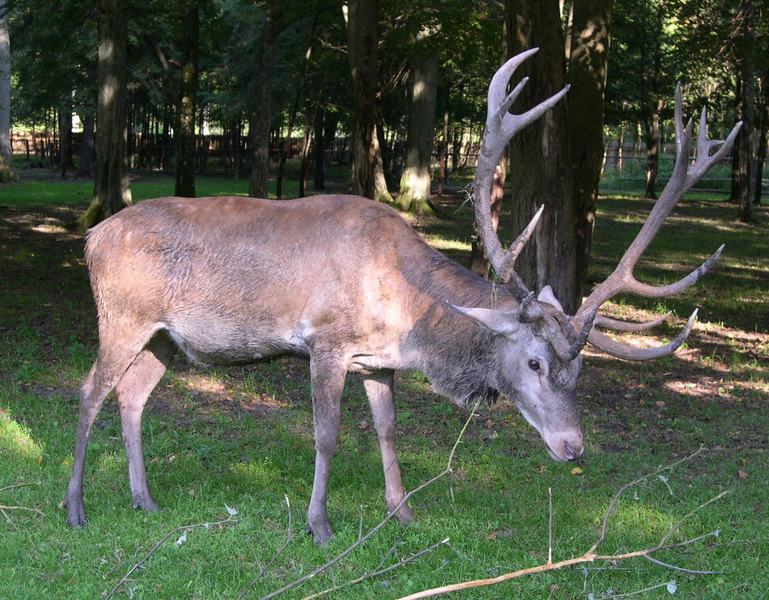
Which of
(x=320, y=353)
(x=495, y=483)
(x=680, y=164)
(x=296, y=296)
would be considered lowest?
(x=495, y=483)

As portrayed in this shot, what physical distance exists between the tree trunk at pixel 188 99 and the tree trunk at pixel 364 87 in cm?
607

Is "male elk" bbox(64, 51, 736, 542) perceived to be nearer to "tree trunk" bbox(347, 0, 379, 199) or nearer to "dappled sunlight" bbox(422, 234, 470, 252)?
"tree trunk" bbox(347, 0, 379, 199)

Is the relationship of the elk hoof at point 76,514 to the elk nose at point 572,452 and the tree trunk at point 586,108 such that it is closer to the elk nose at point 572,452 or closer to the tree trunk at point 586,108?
the elk nose at point 572,452

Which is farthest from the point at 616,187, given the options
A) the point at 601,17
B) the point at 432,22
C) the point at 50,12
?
the point at 601,17

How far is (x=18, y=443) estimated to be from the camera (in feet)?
22.1

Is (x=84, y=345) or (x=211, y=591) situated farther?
(x=84, y=345)

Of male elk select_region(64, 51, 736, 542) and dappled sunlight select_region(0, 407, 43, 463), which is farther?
dappled sunlight select_region(0, 407, 43, 463)

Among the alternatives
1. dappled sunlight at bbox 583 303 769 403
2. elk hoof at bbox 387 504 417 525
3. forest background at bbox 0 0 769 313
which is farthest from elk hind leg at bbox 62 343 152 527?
dappled sunlight at bbox 583 303 769 403

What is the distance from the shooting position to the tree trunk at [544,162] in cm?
874

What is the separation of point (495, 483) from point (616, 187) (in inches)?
1522

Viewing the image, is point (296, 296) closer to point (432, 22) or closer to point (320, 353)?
point (320, 353)

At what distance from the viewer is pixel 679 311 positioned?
42.0 feet

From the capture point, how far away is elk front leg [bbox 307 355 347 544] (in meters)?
5.45

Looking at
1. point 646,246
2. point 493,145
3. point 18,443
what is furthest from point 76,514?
point 646,246
